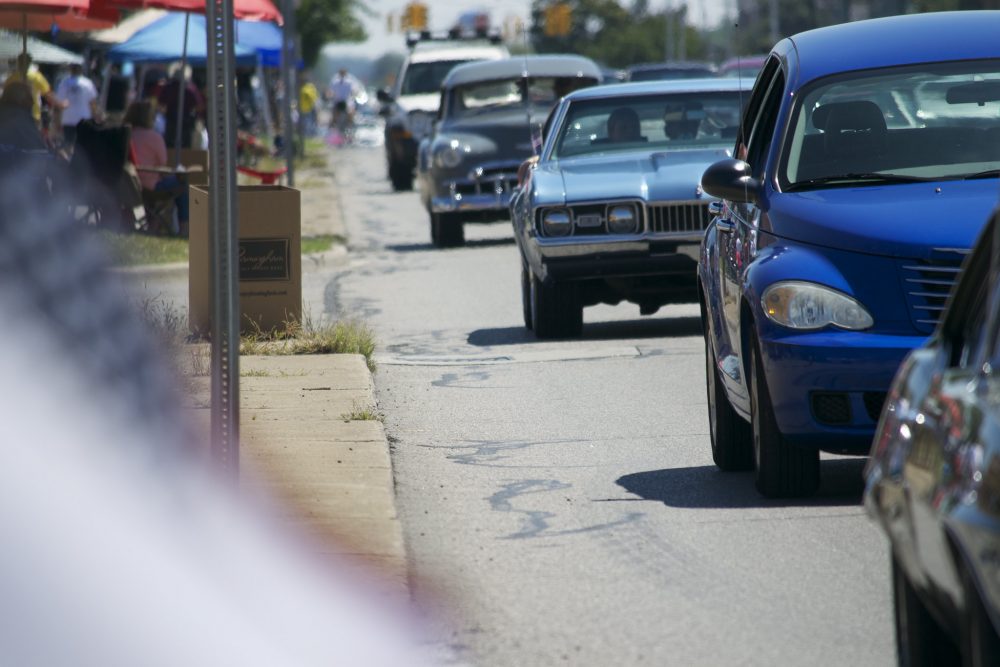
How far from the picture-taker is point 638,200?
12.7 metres

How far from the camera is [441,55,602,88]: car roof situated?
2155cm

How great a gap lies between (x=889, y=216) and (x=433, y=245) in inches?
607

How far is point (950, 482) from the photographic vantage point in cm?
383

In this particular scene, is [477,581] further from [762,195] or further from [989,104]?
[989,104]

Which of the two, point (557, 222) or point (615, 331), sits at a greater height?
point (557, 222)

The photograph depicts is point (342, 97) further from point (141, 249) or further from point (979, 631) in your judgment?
point (979, 631)

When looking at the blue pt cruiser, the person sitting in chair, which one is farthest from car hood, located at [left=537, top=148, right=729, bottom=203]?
the person sitting in chair

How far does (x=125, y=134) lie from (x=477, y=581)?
13697 millimetres

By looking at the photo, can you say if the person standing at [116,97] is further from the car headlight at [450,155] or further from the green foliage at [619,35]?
the green foliage at [619,35]

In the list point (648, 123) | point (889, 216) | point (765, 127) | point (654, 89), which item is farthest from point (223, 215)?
point (654, 89)

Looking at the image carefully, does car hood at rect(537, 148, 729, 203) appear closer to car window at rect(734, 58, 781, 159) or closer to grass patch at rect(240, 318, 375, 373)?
grass patch at rect(240, 318, 375, 373)

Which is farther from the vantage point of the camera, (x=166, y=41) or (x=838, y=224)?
(x=166, y=41)

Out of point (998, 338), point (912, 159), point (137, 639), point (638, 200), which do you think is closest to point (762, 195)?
point (912, 159)

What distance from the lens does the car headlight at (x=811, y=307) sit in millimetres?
6941
